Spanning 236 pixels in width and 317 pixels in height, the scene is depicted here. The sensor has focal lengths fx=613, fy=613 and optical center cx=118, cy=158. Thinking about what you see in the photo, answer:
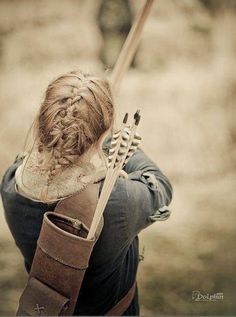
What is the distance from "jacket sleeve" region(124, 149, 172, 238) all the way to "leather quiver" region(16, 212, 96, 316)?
18 cm

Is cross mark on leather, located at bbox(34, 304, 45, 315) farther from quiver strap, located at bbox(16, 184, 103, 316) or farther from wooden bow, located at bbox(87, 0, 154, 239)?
wooden bow, located at bbox(87, 0, 154, 239)

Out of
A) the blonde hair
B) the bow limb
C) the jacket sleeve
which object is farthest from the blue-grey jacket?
the bow limb

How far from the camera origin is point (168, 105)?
2.52 meters

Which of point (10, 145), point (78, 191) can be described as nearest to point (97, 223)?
point (78, 191)

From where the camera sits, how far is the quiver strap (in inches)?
84.0

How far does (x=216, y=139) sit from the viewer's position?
2.53m

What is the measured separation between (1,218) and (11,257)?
0.16 meters

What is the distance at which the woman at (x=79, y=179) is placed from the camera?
2123 millimetres

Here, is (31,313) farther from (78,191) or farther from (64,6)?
(64,6)

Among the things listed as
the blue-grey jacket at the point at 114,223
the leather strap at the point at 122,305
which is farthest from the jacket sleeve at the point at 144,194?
the leather strap at the point at 122,305

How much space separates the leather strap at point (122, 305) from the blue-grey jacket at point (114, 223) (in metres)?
0.02

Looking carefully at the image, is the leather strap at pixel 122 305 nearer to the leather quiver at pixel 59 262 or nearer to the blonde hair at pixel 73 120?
the leather quiver at pixel 59 262

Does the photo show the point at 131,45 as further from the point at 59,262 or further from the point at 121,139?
the point at 59,262

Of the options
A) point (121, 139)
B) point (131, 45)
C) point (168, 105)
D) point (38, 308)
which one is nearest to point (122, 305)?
point (38, 308)
